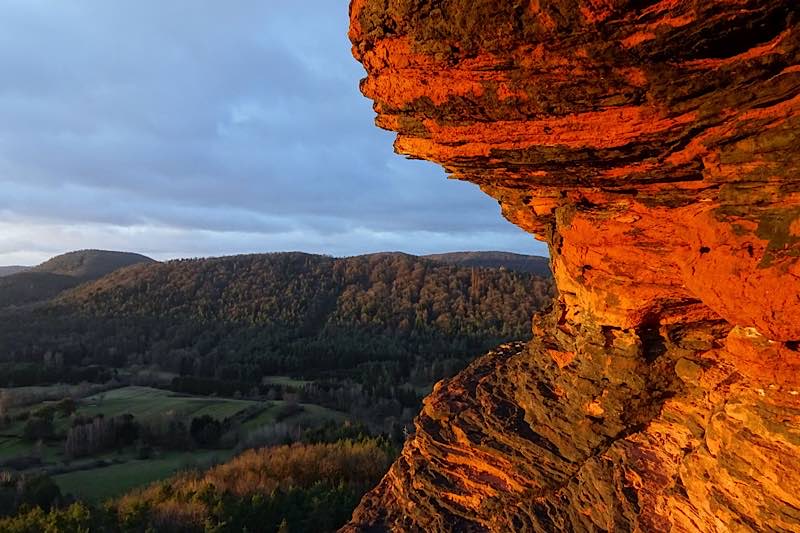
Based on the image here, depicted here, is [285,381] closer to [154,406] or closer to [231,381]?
[231,381]

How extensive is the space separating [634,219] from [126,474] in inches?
1642

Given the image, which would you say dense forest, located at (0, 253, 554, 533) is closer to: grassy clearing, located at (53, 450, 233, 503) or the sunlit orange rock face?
grassy clearing, located at (53, 450, 233, 503)

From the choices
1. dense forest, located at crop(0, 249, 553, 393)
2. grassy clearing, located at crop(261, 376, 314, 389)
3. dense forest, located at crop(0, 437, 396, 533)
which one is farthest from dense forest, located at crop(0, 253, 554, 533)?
dense forest, located at crop(0, 249, 553, 393)

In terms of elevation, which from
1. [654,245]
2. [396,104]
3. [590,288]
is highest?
[396,104]

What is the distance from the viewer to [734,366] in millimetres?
9180

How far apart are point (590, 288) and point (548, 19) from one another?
636cm

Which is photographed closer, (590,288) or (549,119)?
(549,119)

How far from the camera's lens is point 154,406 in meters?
57.1

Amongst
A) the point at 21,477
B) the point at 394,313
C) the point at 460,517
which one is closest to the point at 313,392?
the point at 21,477

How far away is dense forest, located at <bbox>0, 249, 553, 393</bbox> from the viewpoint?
285ft

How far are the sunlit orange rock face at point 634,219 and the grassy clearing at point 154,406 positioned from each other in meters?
48.2

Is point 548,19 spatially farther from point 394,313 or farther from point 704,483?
point 394,313

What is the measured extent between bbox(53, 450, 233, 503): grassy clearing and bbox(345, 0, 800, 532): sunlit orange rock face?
31.2 m

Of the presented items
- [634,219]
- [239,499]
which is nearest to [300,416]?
[239,499]
